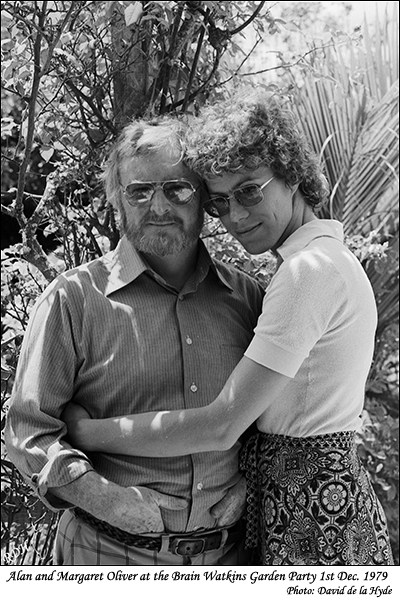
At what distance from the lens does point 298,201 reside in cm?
268

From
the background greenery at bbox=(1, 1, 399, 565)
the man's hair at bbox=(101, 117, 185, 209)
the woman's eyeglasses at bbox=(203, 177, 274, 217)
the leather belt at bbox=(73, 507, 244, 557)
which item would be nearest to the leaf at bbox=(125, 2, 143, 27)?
the background greenery at bbox=(1, 1, 399, 565)

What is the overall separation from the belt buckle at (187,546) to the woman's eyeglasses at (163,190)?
1.07m

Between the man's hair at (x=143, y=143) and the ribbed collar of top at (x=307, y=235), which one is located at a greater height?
the man's hair at (x=143, y=143)

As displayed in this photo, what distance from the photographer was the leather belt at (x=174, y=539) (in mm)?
2514

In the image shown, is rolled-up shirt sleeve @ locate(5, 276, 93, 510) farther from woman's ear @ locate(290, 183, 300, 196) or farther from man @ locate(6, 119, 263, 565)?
woman's ear @ locate(290, 183, 300, 196)

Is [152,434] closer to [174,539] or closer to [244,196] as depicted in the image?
[174,539]

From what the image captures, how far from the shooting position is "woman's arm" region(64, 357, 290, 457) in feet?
7.53

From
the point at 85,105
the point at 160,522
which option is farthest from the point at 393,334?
the point at 160,522

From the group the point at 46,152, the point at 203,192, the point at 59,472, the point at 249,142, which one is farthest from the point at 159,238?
the point at 46,152

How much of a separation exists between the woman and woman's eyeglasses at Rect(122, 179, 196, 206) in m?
0.08

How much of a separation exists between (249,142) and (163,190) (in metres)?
0.33

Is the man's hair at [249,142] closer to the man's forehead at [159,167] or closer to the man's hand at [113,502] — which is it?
the man's forehead at [159,167]

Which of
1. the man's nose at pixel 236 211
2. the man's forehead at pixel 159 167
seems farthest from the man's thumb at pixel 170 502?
the man's forehead at pixel 159 167

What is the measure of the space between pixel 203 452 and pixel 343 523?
18.9 inches
